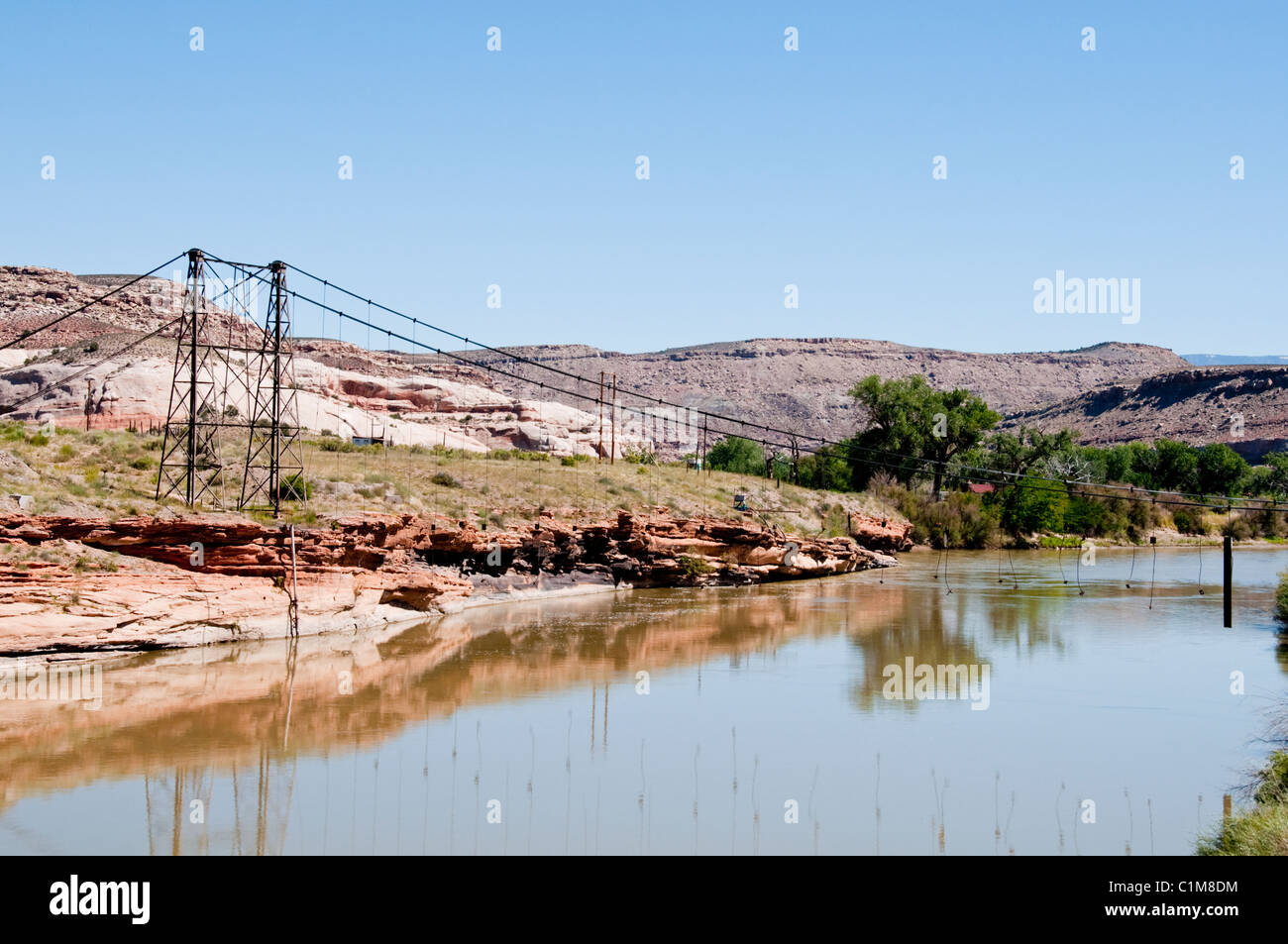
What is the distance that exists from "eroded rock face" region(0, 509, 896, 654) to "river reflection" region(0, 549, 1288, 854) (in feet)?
2.83

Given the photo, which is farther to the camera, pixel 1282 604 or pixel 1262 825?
pixel 1282 604

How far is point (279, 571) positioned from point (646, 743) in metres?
10.5

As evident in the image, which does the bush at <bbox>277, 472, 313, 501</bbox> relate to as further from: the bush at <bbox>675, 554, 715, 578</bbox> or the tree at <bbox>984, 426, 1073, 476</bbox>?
the tree at <bbox>984, 426, 1073, 476</bbox>

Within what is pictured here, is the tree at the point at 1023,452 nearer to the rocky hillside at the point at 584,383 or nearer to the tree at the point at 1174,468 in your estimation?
the tree at the point at 1174,468

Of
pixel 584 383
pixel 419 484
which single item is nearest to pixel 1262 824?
pixel 419 484

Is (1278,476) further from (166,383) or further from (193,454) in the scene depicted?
(193,454)

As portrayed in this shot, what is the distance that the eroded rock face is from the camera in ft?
62.4

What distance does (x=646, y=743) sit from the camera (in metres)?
15.2

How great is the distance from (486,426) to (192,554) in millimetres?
41117

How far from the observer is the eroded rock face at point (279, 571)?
19.0 metres

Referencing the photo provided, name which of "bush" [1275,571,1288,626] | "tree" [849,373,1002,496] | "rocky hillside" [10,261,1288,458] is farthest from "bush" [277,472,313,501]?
"tree" [849,373,1002,496]

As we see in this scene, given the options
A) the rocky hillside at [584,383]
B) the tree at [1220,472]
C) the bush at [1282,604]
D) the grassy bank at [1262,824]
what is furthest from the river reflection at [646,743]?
the tree at [1220,472]

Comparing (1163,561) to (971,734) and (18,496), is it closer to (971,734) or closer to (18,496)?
(971,734)

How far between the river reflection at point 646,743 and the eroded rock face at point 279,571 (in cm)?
86
